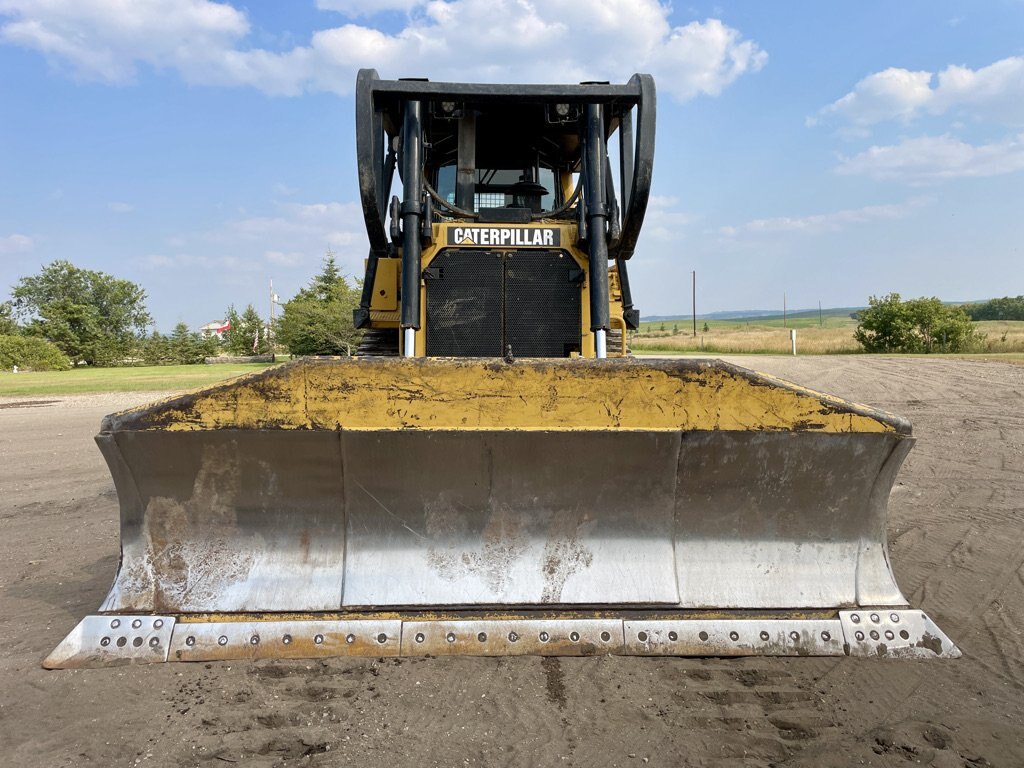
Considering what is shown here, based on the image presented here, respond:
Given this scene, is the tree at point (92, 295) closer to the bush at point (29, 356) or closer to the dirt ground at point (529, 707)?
the bush at point (29, 356)

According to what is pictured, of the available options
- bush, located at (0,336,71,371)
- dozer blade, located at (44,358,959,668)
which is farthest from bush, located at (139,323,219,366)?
dozer blade, located at (44,358,959,668)

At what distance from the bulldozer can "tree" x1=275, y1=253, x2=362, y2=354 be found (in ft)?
83.5

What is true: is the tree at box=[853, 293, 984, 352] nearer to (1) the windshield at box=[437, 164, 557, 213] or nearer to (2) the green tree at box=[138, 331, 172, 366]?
(1) the windshield at box=[437, 164, 557, 213]

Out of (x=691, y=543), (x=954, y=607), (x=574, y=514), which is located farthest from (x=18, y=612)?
(x=954, y=607)

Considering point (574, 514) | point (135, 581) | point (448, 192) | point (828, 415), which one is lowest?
point (135, 581)

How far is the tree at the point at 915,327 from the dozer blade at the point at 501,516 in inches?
1275

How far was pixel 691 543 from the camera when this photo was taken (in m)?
3.05

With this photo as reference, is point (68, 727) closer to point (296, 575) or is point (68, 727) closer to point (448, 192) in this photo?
point (296, 575)

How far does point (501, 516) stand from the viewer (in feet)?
10.0

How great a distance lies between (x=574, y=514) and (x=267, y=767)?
1547mm

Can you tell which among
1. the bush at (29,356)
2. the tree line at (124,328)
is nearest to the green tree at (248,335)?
the tree line at (124,328)

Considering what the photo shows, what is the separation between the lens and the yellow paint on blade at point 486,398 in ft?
9.12

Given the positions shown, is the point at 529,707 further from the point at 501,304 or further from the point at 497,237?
the point at 497,237

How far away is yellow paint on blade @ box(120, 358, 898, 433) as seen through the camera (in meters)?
2.78
